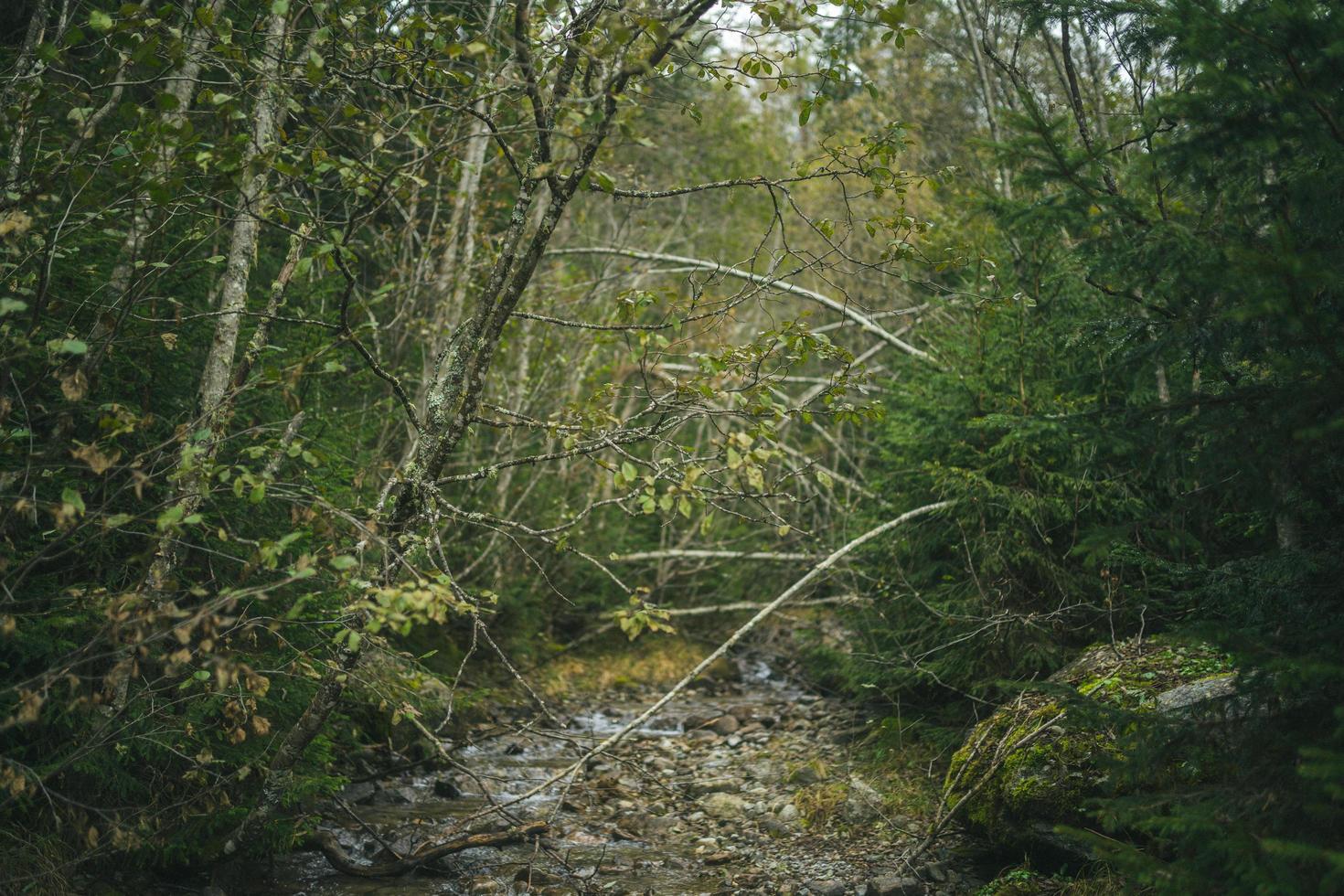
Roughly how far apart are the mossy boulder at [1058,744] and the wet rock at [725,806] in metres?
1.71

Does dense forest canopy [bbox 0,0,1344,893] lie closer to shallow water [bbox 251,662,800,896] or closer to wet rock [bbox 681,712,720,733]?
shallow water [bbox 251,662,800,896]

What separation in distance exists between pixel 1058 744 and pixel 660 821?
293 centimetres

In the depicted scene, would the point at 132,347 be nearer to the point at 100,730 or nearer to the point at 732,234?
the point at 100,730

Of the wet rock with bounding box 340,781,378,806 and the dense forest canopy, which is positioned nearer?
the dense forest canopy

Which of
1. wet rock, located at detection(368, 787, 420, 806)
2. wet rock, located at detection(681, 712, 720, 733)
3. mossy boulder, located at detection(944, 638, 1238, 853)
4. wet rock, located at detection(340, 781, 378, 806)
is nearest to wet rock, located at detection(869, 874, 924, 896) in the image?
mossy boulder, located at detection(944, 638, 1238, 853)

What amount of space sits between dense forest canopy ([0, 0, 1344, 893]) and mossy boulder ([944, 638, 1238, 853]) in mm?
28

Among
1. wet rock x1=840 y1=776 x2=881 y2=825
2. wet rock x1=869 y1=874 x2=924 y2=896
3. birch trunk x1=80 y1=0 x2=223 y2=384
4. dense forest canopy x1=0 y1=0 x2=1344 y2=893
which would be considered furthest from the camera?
wet rock x1=840 y1=776 x2=881 y2=825

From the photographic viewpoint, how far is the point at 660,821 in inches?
265

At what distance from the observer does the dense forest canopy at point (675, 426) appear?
10.8ft

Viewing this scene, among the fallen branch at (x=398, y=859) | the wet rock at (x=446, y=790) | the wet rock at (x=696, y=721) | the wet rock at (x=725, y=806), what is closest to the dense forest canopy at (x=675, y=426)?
the fallen branch at (x=398, y=859)

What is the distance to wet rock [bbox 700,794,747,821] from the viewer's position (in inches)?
265

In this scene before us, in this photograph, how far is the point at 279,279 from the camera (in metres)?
5.26

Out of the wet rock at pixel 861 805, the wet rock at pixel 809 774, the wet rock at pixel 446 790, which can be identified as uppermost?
the wet rock at pixel 861 805

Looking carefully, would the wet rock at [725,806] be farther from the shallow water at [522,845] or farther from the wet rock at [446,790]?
the wet rock at [446,790]
